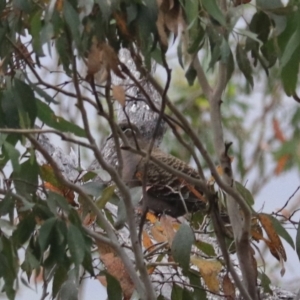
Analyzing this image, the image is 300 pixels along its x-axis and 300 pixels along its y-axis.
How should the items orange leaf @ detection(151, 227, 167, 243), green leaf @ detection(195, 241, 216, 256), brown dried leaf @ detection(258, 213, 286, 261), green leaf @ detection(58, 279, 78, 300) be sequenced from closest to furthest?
green leaf @ detection(58, 279, 78, 300) < brown dried leaf @ detection(258, 213, 286, 261) < green leaf @ detection(195, 241, 216, 256) < orange leaf @ detection(151, 227, 167, 243)

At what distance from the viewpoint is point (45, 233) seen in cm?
137

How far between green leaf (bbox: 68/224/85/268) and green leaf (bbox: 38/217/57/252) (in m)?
0.04

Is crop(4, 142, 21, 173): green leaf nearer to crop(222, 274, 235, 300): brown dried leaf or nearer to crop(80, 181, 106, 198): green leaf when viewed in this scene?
crop(80, 181, 106, 198): green leaf

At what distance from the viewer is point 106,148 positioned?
9.55ft

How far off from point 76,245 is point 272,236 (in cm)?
51

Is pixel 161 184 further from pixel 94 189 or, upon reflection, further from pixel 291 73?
pixel 291 73

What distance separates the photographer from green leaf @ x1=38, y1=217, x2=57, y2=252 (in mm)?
1360

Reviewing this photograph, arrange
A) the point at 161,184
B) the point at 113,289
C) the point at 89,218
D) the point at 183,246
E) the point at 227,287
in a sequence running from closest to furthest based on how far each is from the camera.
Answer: the point at 183,246 < the point at 113,289 < the point at 227,287 < the point at 89,218 < the point at 161,184

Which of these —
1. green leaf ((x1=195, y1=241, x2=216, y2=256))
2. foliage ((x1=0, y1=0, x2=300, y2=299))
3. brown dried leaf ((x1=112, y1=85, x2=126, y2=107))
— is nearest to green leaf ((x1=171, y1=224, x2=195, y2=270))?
foliage ((x1=0, y1=0, x2=300, y2=299))

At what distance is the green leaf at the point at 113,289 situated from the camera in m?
1.61

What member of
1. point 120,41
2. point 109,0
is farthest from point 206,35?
point 109,0

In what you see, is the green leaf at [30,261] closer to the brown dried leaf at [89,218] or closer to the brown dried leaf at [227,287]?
the brown dried leaf at [89,218]

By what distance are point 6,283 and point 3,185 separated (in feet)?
0.62

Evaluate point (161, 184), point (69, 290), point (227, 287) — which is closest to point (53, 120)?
point (69, 290)
